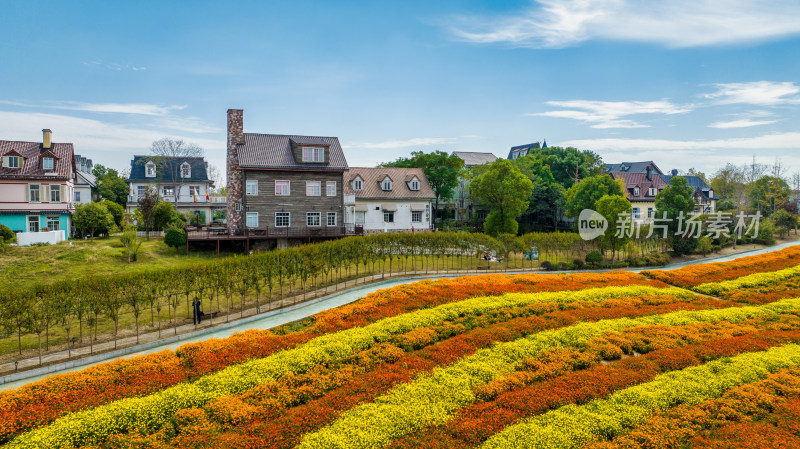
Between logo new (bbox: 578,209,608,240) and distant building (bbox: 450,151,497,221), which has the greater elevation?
distant building (bbox: 450,151,497,221)

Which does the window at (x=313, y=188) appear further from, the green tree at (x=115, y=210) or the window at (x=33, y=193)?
the window at (x=33, y=193)

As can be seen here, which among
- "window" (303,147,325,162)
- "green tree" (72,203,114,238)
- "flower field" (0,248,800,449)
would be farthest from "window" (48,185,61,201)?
"flower field" (0,248,800,449)

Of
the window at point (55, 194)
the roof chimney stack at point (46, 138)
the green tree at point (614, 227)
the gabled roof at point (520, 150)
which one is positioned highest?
the gabled roof at point (520, 150)

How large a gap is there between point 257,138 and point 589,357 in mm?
35184

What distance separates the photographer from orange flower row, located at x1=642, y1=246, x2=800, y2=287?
24938mm

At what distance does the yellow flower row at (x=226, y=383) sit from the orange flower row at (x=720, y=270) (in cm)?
1206

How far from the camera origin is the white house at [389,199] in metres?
47.7

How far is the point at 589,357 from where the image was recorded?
492 inches

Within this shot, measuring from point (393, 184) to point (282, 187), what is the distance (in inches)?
549

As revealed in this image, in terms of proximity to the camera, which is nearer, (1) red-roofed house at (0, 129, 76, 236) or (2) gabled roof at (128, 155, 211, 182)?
(1) red-roofed house at (0, 129, 76, 236)

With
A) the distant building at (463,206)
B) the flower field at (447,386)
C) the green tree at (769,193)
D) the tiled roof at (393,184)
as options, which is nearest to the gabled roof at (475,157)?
the distant building at (463,206)

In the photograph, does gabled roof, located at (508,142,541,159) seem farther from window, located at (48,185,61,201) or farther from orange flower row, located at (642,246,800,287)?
window, located at (48,185,61,201)

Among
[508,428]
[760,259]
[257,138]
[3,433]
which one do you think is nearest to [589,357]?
[508,428]

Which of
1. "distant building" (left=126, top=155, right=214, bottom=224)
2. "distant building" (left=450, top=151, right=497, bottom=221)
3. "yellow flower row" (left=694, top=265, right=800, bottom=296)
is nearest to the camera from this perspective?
"yellow flower row" (left=694, top=265, right=800, bottom=296)
